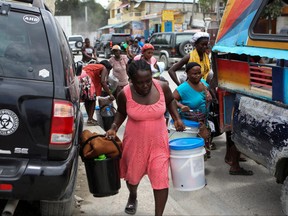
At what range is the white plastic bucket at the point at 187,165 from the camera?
10.6 feet

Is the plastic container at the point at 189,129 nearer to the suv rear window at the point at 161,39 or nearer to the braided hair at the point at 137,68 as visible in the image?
the braided hair at the point at 137,68

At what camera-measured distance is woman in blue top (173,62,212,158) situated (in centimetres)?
460

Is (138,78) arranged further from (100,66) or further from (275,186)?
(100,66)

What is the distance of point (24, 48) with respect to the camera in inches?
111

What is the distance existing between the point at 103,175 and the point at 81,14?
241 ft

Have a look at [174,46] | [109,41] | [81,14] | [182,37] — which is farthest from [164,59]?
[81,14]

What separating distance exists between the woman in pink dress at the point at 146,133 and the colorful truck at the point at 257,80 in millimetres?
797

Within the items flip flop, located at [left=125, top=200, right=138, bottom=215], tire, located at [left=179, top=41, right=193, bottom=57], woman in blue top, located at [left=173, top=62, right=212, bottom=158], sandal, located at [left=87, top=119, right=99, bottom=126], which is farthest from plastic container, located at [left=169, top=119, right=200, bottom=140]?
tire, located at [left=179, top=41, right=193, bottom=57]

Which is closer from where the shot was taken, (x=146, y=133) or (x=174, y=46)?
(x=146, y=133)

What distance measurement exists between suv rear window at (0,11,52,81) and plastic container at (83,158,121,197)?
33.1 inches

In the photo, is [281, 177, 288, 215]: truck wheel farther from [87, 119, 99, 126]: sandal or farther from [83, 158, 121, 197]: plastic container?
[87, 119, 99, 126]: sandal

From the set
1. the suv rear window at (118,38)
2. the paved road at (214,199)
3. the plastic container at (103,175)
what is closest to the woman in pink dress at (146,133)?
the plastic container at (103,175)

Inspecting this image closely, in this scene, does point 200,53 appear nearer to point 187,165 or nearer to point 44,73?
point 187,165

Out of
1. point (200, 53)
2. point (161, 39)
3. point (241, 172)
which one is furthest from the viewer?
point (161, 39)
